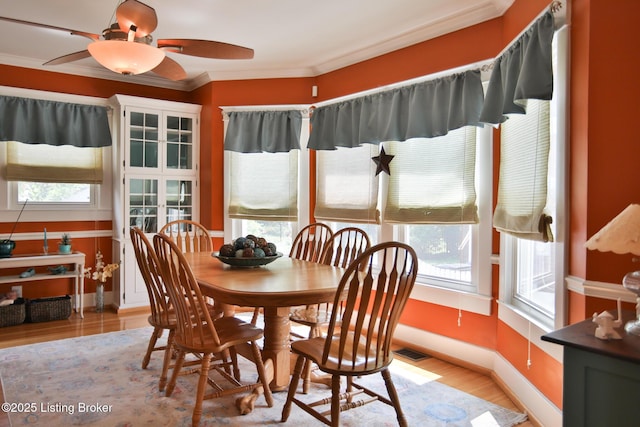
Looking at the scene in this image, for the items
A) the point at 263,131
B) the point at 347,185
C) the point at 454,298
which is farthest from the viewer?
the point at 263,131

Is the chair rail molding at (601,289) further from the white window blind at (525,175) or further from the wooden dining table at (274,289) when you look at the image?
the wooden dining table at (274,289)

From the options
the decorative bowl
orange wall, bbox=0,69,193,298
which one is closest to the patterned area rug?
the decorative bowl

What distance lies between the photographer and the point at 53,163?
4.57 metres

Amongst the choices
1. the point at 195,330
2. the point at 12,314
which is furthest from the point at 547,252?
the point at 12,314

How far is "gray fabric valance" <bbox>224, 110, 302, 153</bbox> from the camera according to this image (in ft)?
15.1

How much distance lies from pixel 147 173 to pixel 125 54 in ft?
8.56

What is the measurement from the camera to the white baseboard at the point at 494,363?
232cm

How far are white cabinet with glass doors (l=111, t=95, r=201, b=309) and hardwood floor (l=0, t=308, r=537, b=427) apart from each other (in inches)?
11.9

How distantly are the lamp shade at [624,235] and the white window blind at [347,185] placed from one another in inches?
98.2

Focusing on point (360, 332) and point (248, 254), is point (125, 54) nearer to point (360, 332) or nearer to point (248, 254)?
point (248, 254)

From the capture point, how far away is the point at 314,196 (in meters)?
4.63

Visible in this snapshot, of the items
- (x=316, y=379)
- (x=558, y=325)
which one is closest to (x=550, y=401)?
(x=558, y=325)

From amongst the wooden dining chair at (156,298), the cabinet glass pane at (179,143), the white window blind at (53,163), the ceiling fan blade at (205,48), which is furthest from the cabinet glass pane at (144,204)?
the ceiling fan blade at (205,48)

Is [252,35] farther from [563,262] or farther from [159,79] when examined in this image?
[563,262]
